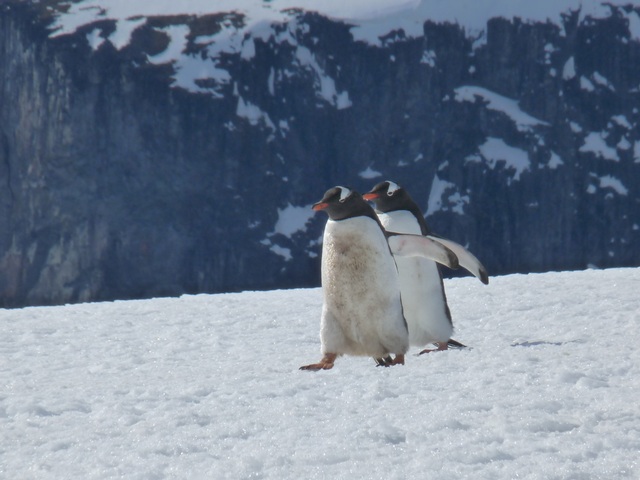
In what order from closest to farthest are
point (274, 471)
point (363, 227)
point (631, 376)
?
point (274, 471)
point (631, 376)
point (363, 227)

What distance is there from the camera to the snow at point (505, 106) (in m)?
54.0

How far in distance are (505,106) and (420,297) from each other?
50805 mm

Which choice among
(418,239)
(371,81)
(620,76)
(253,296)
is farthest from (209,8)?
(418,239)

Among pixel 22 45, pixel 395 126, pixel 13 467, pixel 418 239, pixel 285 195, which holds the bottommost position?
pixel 13 467

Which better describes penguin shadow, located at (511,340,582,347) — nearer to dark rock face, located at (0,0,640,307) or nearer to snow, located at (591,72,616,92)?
dark rock face, located at (0,0,640,307)

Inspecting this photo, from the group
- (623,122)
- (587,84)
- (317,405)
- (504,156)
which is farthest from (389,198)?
(623,122)

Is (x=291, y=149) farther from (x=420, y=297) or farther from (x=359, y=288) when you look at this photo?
(x=359, y=288)

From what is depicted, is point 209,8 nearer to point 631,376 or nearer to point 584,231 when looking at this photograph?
point 584,231

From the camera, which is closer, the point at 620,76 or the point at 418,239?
the point at 418,239

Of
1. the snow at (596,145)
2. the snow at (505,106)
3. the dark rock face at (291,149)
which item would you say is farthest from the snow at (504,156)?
the snow at (596,145)

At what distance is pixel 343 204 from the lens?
15.6ft

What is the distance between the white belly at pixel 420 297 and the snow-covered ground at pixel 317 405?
0.86 feet

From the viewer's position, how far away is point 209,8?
5275 cm

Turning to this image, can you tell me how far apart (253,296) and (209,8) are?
4632cm
